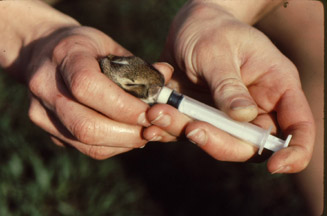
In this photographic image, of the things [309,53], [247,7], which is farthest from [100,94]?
[309,53]

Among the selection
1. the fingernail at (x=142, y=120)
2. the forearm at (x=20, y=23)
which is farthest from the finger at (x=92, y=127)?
the forearm at (x=20, y=23)

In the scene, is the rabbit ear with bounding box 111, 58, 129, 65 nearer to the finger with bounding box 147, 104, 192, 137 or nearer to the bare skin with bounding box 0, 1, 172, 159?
the bare skin with bounding box 0, 1, 172, 159

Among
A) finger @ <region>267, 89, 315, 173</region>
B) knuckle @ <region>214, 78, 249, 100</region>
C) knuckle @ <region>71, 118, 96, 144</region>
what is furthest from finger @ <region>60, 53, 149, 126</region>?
finger @ <region>267, 89, 315, 173</region>

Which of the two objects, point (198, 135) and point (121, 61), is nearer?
point (198, 135)

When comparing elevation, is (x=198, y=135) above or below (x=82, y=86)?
below

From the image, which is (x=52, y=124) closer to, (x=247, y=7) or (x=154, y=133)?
(x=154, y=133)

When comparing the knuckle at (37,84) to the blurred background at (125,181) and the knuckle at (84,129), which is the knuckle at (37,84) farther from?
the blurred background at (125,181)

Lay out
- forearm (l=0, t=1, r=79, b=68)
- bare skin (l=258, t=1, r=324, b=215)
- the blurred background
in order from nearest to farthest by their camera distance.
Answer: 1. forearm (l=0, t=1, r=79, b=68)
2. bare skin (l=258, t=1, r=324, b=215)
3. the blurred background
